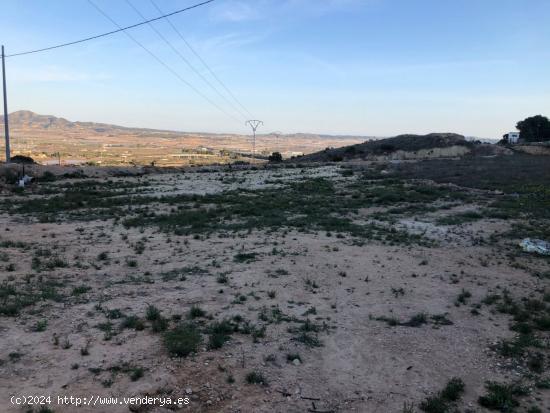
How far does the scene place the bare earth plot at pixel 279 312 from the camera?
597cm

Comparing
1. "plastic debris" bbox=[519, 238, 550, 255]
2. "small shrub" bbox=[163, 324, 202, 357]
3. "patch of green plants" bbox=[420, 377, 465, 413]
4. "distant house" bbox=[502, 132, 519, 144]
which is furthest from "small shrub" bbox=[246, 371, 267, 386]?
"distant house" bbox=[502, 132, 519, 144]

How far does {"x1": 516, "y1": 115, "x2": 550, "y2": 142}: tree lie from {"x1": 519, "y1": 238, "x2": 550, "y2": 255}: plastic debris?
76.8 m

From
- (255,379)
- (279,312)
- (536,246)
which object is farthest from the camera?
(536,246)

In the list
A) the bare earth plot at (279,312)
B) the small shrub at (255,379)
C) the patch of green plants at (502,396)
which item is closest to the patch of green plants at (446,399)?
the bare earth plot at (279,312)

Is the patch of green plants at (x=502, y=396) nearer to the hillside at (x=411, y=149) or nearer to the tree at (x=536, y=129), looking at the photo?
the hillside at (x=411, y=149)

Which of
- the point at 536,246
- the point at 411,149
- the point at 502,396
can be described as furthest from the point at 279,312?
the point at 411,149

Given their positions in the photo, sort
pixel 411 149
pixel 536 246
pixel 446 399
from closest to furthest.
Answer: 1. pixel 446 399
2. pixel 536 246
3. pixel 411 149

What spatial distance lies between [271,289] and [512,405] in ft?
17.3

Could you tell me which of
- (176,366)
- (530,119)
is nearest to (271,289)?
(176,366)

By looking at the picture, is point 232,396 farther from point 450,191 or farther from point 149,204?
point 450,191

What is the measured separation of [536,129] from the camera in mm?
80500

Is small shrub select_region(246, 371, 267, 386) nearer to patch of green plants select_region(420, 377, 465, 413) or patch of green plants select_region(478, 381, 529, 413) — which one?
patch of green plants select_region(420, 377, 465, 413)

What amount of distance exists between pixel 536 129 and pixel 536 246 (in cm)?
7921

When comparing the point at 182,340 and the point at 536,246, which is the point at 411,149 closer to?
the point at 536,246
